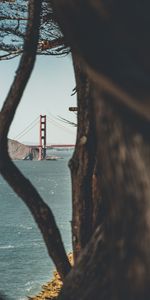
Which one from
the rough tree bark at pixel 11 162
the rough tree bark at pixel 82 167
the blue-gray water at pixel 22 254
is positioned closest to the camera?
the rough tree bark at pixel 11 162

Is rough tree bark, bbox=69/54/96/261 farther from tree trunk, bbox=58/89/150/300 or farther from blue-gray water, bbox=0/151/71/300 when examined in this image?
blue-gray water, bbox=0/151/71/300

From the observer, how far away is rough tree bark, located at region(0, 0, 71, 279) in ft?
9.95

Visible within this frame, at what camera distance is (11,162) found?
3.03 m

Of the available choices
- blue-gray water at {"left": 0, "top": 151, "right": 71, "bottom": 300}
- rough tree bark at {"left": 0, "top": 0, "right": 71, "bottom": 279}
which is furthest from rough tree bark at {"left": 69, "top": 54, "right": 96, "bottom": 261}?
blue-gray water at {"left": 0, "top": 151, "right": 71, "bottom": 300}

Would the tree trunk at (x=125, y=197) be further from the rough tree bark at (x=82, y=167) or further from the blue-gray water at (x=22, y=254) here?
the blue-gray water at (x=22, y=254)

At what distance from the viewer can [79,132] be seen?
327 centimetres

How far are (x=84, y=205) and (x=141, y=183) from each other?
1.42m

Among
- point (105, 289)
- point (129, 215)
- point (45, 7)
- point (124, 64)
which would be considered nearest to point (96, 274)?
point (105, 289)

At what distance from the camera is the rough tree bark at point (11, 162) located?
303 centimetres

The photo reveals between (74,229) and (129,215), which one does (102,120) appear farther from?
(74,229)

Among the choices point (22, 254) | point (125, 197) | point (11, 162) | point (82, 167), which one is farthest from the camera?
point (22, 254)

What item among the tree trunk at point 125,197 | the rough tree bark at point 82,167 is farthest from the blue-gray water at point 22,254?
the tree trunk at point 125,197

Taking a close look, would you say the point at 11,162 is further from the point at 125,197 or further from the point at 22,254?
the point at 22,254

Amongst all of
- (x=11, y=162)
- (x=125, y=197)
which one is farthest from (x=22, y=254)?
(x=125, y=197)
